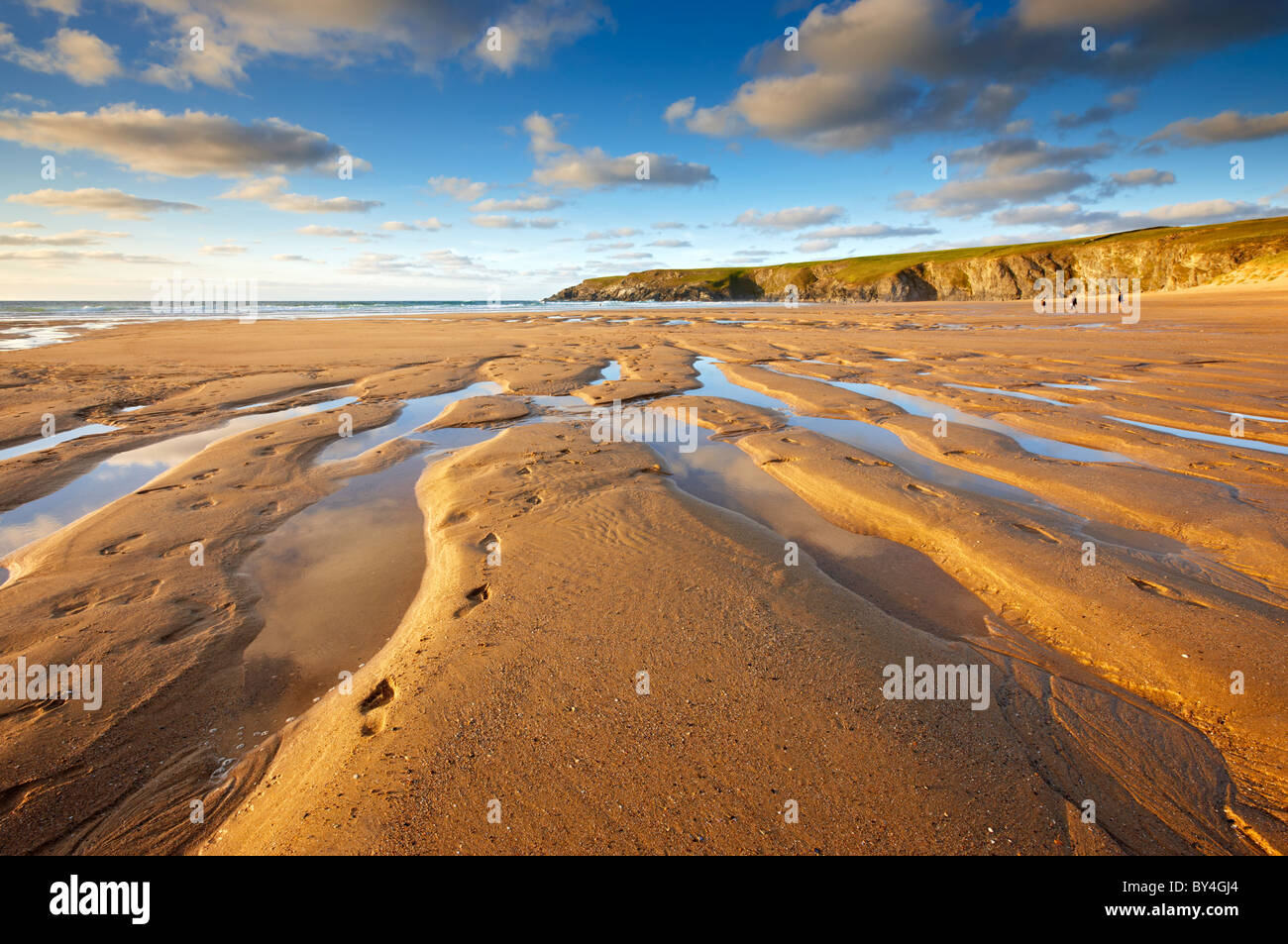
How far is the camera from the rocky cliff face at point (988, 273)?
65.5m

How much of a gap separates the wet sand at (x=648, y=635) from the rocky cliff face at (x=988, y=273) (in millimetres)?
72771

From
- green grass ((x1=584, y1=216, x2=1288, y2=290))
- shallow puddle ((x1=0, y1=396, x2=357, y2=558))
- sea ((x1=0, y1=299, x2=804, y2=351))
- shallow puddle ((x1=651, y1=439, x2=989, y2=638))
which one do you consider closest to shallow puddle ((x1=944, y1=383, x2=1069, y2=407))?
shallow puddle ((x1=651, y1=439, x2=989, y2=638))

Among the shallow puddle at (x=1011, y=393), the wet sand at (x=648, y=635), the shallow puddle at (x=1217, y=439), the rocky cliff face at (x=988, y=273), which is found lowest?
the wet sand at (x=648, y=635)

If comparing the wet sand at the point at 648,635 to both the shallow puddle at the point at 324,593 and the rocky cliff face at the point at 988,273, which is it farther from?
the rocky cliff face at the point at 988,273

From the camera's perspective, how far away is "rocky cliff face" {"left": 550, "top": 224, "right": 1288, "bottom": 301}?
6550 cm

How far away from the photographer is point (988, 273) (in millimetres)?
91875

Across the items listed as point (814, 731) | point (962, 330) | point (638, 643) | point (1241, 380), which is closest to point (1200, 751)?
point (814, 731)

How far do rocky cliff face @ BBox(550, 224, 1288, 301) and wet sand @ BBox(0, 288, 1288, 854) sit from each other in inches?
2865

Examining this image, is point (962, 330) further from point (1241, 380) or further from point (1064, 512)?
point (1064, 512)

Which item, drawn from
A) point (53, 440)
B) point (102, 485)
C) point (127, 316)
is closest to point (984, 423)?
point (102, 485)

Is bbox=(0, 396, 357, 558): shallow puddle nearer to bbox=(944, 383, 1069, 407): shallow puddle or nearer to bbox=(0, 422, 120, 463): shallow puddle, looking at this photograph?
bbox=(0, 422, 120, 463): shallow puddle

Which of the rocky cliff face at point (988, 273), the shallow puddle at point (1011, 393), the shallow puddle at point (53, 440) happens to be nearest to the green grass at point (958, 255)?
the rocky cliff face at point (988, 273)

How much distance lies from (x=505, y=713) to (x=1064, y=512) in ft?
22.7
